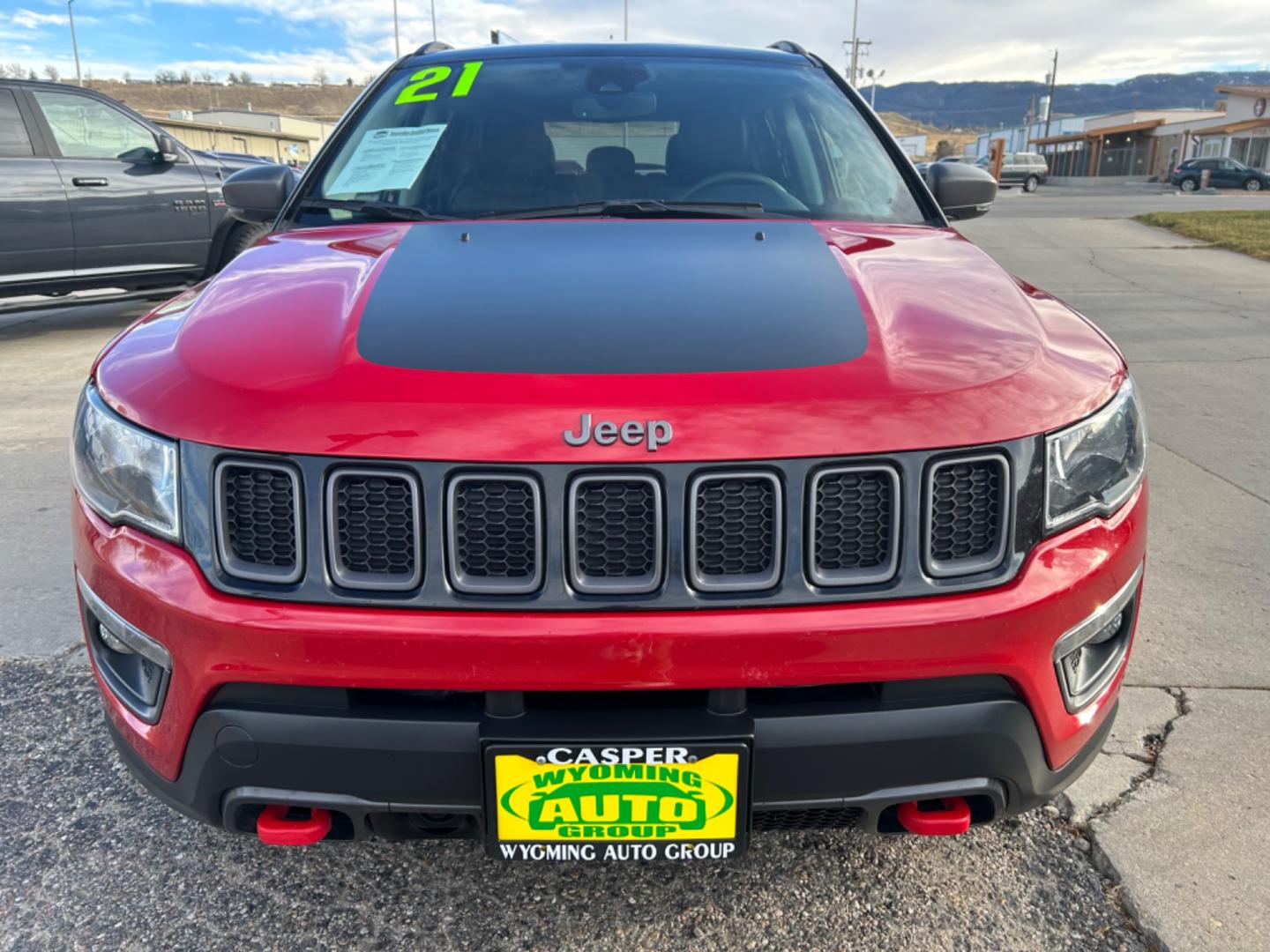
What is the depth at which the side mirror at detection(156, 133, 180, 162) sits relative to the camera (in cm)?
741

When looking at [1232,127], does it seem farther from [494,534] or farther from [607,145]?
[494,534]

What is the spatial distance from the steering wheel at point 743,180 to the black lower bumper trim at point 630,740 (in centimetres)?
149

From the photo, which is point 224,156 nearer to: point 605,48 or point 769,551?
point 605,48

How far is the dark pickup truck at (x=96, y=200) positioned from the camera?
6.96 m

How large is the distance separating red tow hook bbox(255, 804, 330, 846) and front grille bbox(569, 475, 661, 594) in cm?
60

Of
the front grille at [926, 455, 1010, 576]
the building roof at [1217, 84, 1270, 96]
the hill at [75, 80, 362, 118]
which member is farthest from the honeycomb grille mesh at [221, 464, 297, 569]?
the hill at [75, 80, 362, 118]

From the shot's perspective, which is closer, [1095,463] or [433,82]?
[1095,463]

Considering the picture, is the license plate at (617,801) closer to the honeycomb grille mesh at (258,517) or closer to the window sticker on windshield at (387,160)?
the honeycomb grille mesh at (258,517)

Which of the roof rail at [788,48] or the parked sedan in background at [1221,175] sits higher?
the roof rail at [788,48]

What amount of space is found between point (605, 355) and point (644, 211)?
100 cm

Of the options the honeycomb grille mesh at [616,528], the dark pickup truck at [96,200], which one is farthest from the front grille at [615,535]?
the dark pickup truck at [96,200]

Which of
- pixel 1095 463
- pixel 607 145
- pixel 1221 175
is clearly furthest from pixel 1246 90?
pixel 1095 463

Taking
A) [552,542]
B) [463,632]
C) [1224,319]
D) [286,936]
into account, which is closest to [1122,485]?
[552,542]

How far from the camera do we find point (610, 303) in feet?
5.60
